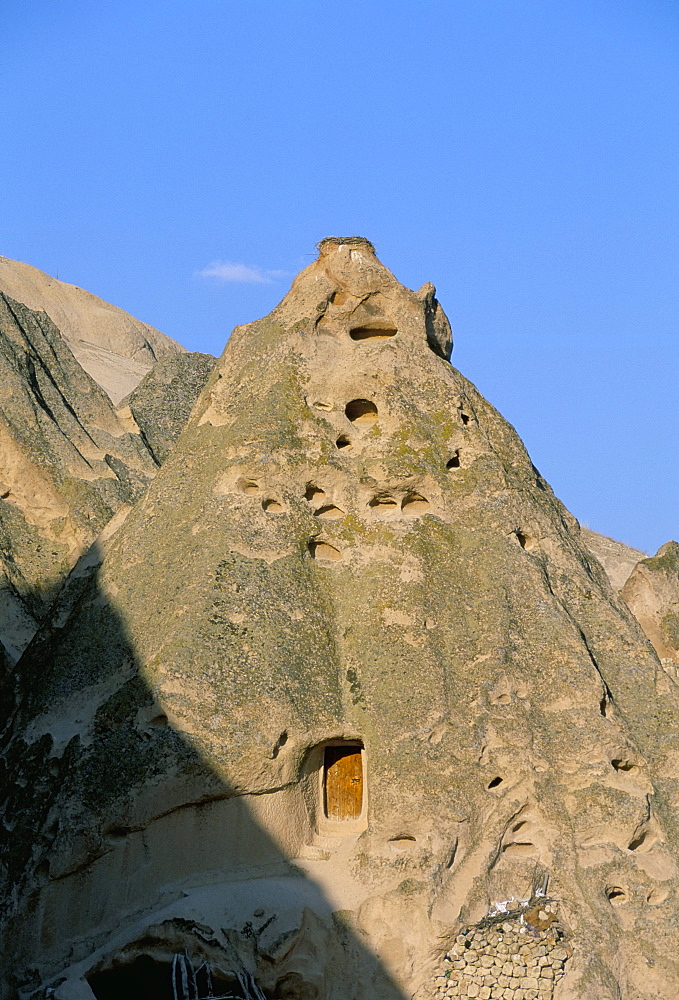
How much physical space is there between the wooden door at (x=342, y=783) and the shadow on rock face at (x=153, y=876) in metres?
0.28

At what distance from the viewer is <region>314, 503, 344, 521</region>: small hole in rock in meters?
11.2

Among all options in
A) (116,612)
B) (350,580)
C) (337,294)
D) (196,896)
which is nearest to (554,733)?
(350,580)

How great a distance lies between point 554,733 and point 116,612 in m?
3.58

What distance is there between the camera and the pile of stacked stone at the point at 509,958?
9062 mm

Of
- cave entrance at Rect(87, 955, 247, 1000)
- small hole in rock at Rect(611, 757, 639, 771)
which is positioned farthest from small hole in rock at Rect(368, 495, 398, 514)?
cave entrance at Rect(87, 955, 247, 1000)

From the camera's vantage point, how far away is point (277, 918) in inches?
360

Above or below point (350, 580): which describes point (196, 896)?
below

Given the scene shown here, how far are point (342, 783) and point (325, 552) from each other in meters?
1.97

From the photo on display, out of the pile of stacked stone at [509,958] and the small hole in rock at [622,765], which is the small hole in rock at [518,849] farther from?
the small hole in rock at [622,765]

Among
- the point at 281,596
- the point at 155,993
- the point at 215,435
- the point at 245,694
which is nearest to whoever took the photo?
the point at 155,993

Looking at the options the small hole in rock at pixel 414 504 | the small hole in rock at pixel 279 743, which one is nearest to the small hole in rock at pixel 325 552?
the small hole in rock at pixel 414 504

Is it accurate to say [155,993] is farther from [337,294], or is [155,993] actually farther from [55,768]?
[337,294]

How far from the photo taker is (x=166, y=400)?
17.2m

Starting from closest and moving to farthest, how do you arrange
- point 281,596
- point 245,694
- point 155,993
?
point 155,993
point 245,694
point 281,596
